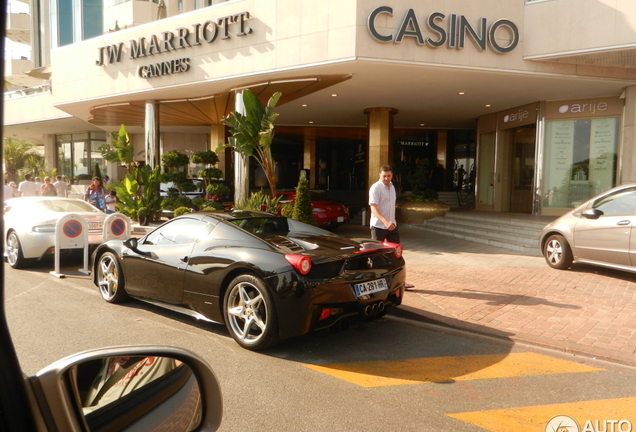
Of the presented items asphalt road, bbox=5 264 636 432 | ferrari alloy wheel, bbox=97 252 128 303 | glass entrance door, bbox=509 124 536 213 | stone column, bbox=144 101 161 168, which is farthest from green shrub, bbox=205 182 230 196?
glass entrance door, bbox=509 124 536 213

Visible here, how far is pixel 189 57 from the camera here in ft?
47.4

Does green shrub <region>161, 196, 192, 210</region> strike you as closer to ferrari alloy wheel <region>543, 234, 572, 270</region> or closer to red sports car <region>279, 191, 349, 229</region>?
red sports car <region>279, 191, 349, 229</region>

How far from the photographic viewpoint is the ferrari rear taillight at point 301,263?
4.41 metres

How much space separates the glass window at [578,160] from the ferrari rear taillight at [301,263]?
44.4 feet

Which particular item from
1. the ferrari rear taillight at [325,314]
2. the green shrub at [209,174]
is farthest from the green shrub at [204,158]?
the ferrari rear taillight at [325,314]

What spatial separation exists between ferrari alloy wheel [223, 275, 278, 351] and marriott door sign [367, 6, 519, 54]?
27.5 feet

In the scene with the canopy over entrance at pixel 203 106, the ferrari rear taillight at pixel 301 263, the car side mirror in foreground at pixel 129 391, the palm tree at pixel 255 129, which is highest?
the canopy over entrance at pixel 203 106

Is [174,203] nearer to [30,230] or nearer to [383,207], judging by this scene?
[30,230]

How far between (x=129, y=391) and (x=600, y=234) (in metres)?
8.80

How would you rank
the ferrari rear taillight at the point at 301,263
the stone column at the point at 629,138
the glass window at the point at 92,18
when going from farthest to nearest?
the glass window at the point at 92,18 → the stone column at the point at 629,138 → the ferrari rear taillight at the point at 301,263

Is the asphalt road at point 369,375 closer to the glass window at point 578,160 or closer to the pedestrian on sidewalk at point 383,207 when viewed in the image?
the pedestrian on sidewalk at point 383,207

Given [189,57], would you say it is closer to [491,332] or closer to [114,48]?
[114,48]

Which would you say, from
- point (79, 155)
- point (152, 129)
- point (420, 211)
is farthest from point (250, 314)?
point (79, 155)

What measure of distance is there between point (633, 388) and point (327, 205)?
36.4 feet
